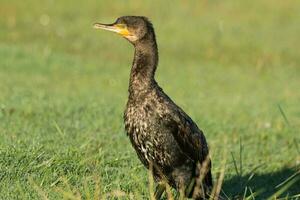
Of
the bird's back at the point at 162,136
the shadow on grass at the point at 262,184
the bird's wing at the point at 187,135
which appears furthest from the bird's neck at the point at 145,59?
the shadow on grass at the point at 262,184

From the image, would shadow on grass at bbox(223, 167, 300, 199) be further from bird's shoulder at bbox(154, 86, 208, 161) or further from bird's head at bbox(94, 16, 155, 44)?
bird's head at bbox(94, 16, 155, 44)

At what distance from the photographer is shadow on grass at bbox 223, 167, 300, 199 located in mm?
9195

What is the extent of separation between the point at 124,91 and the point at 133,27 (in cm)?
847

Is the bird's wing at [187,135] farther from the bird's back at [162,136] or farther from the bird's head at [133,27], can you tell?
the bird's head at [133,27]

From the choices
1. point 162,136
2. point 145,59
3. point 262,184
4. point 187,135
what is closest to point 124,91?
point 262,184

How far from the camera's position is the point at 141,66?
8.00 m

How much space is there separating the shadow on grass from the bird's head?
6.75 feet

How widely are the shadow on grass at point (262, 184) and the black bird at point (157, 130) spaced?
1.06 metres

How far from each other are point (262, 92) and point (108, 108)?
556cm

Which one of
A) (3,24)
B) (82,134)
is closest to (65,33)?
(3,24)

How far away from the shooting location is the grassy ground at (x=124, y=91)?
7.90 meters

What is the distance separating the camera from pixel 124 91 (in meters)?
16.5

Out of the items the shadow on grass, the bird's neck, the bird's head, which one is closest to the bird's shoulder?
the bird's neck

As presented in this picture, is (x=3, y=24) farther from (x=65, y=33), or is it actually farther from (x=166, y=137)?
(x=166, y=137)
